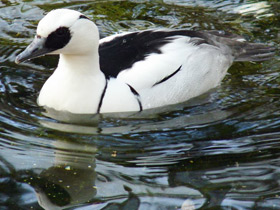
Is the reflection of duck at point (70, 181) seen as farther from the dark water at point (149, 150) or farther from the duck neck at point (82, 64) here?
the duck neck at point (82, 64)

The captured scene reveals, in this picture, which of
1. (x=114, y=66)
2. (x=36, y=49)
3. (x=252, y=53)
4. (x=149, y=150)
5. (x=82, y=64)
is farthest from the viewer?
(x=252, y=53)

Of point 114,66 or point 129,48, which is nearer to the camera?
point 114,66

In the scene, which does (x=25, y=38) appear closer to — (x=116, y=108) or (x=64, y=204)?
(x=116, y=108)

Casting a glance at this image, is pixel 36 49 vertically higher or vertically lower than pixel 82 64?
higher

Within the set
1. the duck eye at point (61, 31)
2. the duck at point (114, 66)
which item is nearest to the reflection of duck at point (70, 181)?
the duck at point (114, 66)

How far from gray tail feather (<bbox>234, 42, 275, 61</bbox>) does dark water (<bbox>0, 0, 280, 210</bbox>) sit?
106 mm

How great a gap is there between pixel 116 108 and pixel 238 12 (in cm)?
358

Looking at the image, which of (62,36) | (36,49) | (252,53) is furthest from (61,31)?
(252,53)

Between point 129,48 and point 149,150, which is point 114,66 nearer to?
point 129,48

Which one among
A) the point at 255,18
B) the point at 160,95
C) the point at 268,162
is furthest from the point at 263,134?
the point at 255,18

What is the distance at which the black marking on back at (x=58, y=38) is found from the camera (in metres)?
6.32

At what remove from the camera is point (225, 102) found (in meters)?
7.21

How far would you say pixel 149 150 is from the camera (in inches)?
237

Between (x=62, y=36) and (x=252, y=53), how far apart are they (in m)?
2.99
